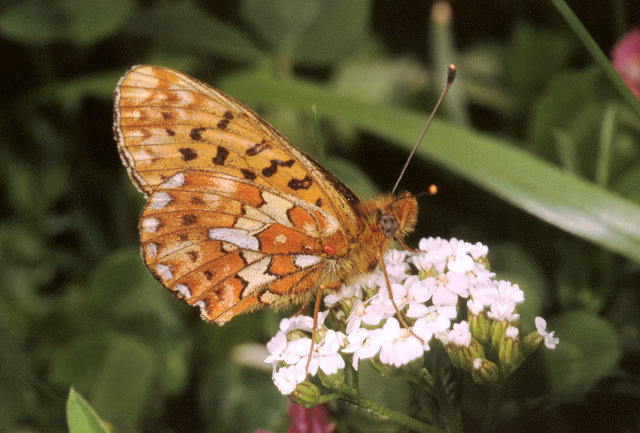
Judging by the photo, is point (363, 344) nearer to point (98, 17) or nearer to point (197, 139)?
point (197, 139)

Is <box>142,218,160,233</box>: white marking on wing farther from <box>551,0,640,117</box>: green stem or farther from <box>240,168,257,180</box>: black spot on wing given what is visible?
<box>551,0,640,117</box>: green stem

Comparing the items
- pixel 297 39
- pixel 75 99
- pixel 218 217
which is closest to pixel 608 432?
pixel 218 217

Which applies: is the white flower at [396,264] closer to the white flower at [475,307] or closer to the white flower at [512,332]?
the white flower at [475,307]

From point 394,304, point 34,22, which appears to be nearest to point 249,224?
point 394,304

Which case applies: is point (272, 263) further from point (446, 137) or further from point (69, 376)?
point (69, 376)

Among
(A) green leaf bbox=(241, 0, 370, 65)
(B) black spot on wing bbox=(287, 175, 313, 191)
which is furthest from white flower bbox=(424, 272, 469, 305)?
(A) green leaf bbox=(241, 0, 370, 65)

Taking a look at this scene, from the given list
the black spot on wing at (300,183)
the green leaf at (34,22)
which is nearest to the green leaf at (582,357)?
the black spot on wing at (300,183)
